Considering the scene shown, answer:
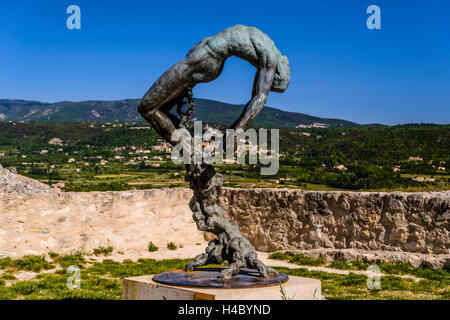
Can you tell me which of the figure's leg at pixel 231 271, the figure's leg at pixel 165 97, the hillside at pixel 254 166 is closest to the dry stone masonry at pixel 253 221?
the hillside at pixel 254 166

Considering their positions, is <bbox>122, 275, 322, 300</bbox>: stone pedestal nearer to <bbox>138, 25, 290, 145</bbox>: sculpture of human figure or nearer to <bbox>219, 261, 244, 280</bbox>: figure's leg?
<bbox>219, 261, 244, 280</bbox>: figure's leg

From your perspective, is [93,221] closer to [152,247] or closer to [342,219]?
[152,247]

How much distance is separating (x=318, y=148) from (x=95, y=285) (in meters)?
28.5

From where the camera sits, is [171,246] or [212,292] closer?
[212,292]

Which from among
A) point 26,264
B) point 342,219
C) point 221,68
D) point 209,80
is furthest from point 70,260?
point 221,68

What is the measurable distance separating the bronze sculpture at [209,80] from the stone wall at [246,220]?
16.7 ft

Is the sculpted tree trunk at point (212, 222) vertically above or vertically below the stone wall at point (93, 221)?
above

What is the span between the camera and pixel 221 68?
5.31m

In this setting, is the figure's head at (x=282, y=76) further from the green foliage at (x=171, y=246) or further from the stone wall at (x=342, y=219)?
the green foliage at (x=171, y=246)

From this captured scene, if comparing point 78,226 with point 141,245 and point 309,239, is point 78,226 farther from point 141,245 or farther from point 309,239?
point 309,239

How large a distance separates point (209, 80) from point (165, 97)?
0.49 m

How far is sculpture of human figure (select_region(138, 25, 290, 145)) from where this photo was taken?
5.13m

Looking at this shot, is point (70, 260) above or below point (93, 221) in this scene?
below

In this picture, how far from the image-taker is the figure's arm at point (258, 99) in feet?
16.8
